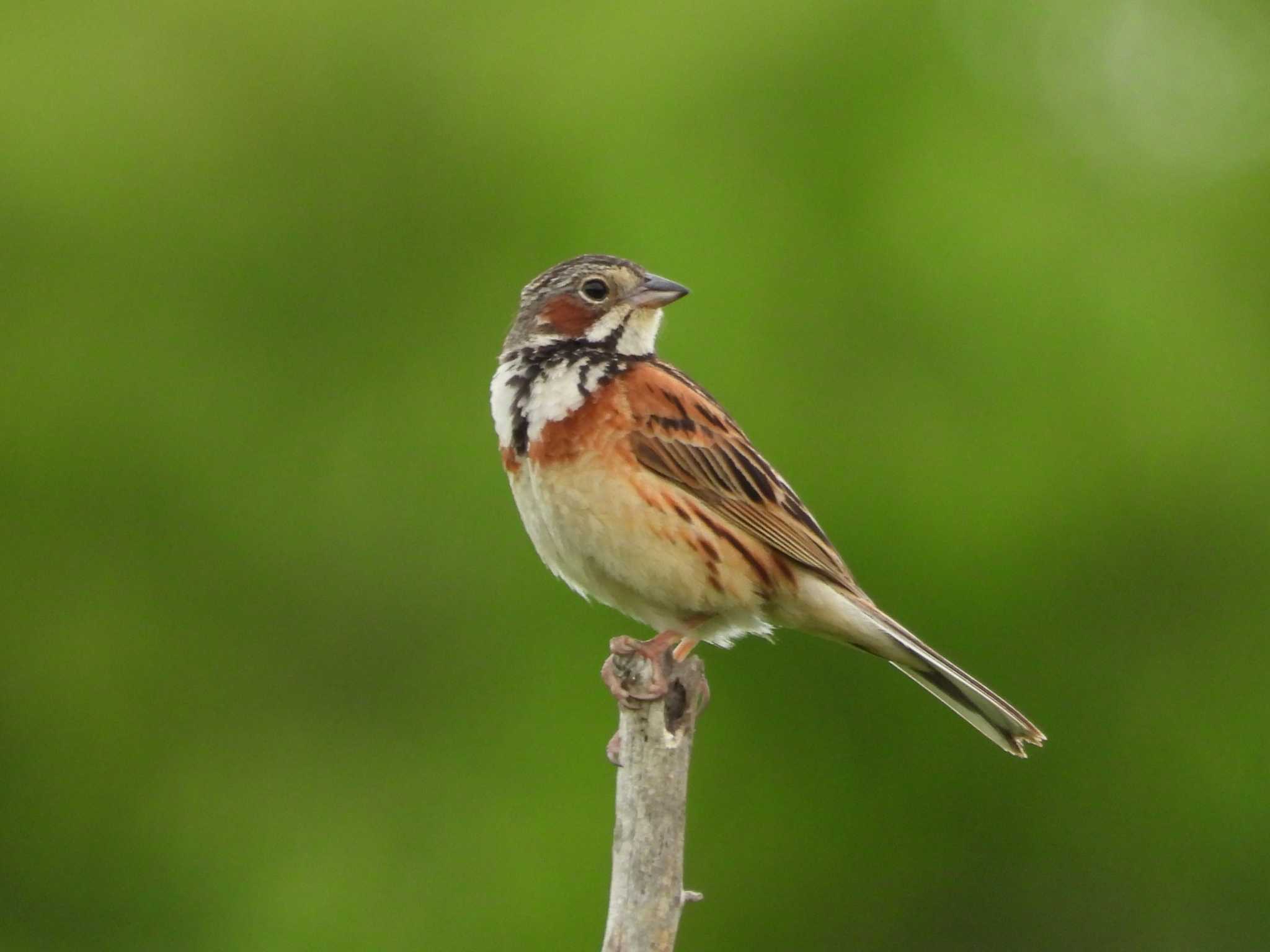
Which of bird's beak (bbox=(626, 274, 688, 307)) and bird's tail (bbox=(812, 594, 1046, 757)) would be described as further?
bird's beak (bbox=(626, 274, 688, 307))

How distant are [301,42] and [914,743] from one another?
7.75 metres

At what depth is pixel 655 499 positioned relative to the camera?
293 inches

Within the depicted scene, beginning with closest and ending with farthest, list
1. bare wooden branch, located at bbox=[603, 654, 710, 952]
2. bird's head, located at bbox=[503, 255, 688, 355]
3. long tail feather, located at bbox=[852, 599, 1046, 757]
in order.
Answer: bare wooden branch, located at bbox=[603, 654, 710, 952] → long tail feather, located at bbox=[852, 599, 1046, 757] → bird's head, located at bbox=[503, 255, 688, 355]

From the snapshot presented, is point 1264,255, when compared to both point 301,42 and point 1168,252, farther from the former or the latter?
point 301,42

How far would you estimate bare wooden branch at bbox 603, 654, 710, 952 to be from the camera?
6043 mm

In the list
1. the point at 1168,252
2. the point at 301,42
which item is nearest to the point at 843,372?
the point at 1168,252

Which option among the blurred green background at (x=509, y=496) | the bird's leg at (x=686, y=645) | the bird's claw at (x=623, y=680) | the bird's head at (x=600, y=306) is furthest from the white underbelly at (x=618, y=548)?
the blurred green background at (x=509, y=496)

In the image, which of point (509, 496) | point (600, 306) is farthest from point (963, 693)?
point (509, 496)

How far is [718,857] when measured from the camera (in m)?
13.0

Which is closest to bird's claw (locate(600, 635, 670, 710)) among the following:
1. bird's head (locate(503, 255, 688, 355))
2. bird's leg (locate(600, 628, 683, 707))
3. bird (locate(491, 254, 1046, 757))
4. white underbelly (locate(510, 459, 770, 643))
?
bird's leg (locate(600, 628, 683, 707))

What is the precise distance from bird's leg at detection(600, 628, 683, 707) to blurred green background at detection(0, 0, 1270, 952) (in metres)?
5.85

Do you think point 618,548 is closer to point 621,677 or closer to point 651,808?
point 621,677

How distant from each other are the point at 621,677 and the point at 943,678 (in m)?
1.55

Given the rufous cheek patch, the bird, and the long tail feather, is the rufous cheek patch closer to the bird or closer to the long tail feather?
the bird
